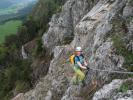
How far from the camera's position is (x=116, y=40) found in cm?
3030

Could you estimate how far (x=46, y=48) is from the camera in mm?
98312

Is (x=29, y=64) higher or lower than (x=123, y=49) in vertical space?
lower

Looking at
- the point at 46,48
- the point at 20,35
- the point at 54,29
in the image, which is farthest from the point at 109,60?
the point at 20,35

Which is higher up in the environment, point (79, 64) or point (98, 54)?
point (79, 64)

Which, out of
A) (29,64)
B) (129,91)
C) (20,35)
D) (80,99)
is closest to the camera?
(129,91)

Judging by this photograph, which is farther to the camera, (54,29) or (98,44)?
(54,29)

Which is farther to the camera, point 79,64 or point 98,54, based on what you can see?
point 98,54

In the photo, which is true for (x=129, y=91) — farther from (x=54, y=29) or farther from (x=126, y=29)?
(x=54, y=29)

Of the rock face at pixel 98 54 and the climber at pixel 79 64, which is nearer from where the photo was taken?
the climber at pixel 79 64

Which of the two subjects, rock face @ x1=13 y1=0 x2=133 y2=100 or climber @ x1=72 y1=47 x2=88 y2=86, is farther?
rock face @ x1=13 y1=0 x2=133 y2=100

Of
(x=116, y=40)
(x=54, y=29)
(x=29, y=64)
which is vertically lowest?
(x=29, y=64)

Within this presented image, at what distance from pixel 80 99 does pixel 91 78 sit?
2.10m

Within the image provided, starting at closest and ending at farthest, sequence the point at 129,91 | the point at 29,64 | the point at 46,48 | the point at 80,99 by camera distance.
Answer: the point at 129,91
the point at 80,99
the point at 46,48
the point at 29,64

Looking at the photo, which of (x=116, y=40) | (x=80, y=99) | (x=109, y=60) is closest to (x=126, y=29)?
(x=116, y=40)
